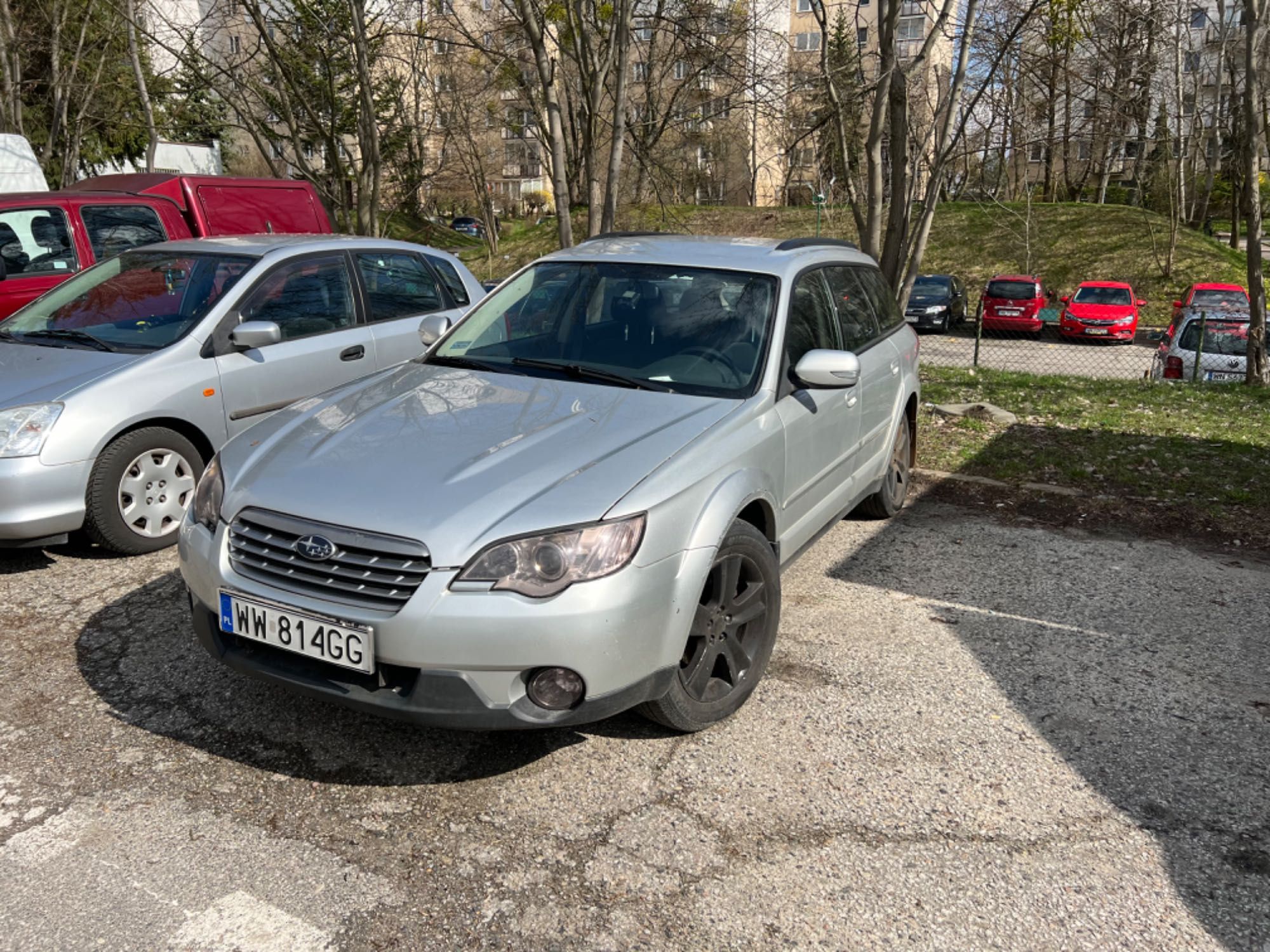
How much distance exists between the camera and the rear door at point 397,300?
6.50 m

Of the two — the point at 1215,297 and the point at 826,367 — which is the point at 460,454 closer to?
the point at 826,367

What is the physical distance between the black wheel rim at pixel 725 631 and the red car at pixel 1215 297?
2130 centimetres

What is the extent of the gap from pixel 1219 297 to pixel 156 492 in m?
23.4

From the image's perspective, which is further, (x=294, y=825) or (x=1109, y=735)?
(x=1109, y=735)

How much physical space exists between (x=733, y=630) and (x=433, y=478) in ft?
4.03

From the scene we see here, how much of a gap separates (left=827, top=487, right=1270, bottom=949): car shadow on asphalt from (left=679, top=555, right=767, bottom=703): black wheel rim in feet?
3.61

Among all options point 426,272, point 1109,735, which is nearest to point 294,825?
point 1109,735

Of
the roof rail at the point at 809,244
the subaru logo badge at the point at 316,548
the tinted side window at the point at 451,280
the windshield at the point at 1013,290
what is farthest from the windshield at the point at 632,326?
the windshield at the point at 1013,290

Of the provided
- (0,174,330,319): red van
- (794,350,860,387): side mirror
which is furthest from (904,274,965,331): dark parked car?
(794,350,860,387): side mirror

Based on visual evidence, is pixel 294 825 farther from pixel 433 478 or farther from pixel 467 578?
pixel 433 478

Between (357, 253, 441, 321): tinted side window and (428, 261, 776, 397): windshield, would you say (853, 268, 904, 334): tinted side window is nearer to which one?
(428, 261, 776, 397): windshield

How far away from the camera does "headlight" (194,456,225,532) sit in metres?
3.44

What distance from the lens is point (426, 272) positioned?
7.05m

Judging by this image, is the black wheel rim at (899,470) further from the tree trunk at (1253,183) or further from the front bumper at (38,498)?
the tree trunk at (1253,183)
